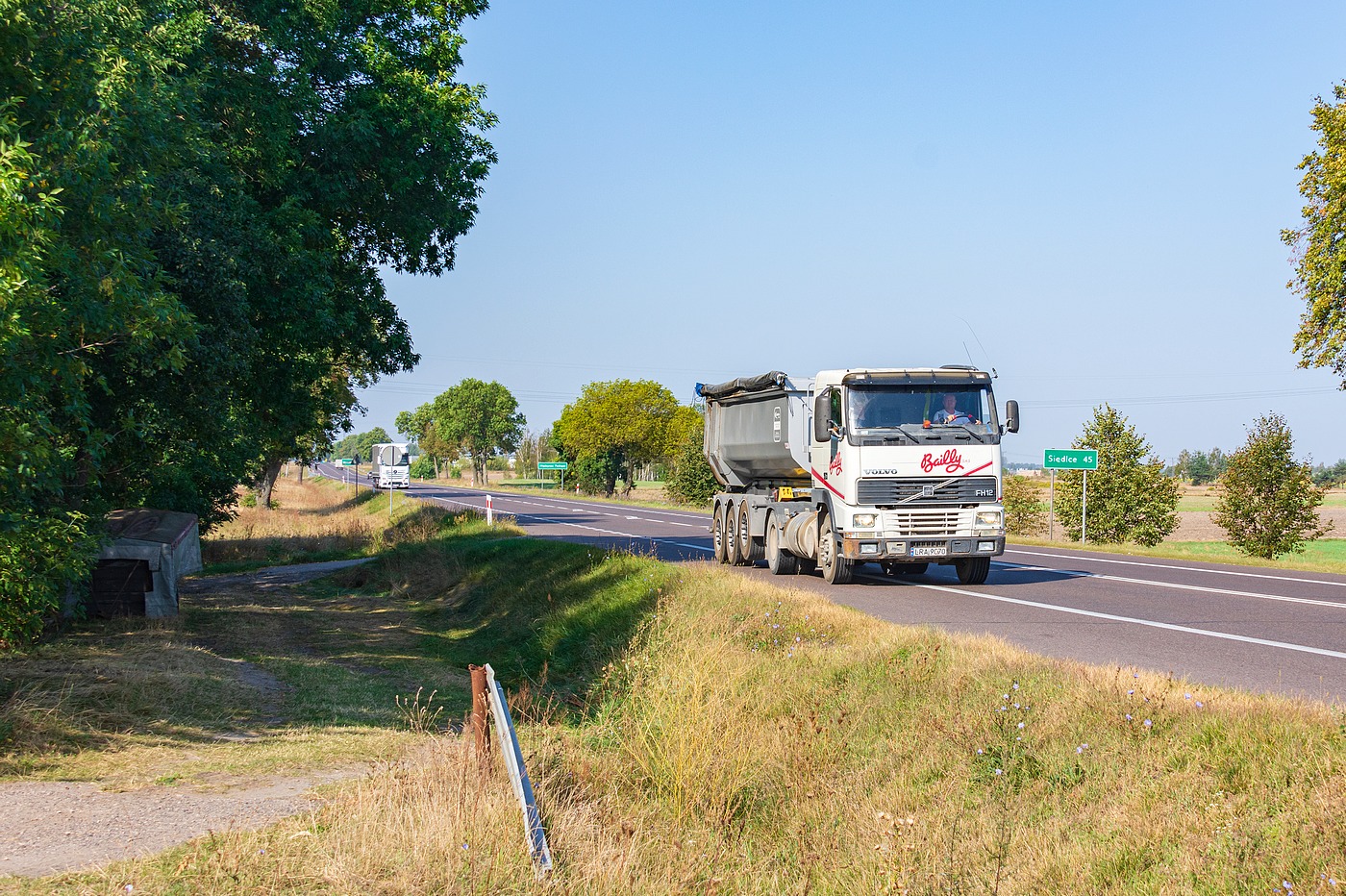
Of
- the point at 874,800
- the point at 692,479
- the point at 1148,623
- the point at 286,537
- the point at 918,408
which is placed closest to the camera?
the point at 874,800

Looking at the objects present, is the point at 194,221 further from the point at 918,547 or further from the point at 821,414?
the point at 918,547

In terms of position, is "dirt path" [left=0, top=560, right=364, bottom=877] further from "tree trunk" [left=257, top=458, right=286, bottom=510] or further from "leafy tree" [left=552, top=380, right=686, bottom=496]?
"leafy tree" [left=552, top=380, right=686, bottom=496]

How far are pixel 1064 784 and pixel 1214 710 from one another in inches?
47.7

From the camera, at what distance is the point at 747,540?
20.2 m

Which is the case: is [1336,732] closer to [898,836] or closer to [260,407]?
[898,836]

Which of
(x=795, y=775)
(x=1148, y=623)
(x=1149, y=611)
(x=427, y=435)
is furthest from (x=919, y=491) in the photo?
(x=427, y=435)

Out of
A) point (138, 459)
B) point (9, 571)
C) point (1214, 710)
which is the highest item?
point (138, 459)

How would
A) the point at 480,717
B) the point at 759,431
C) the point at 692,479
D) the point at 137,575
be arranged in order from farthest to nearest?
the point at 692,479 < the point at 759,431 < the point at 137,575 < the point at 480,717

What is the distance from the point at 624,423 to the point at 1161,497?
4066 cm

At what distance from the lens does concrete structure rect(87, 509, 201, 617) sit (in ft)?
46.6

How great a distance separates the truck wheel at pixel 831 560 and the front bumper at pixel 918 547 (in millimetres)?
663

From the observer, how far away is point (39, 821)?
18.8 ft

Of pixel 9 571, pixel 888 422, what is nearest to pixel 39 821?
pixel 9 571

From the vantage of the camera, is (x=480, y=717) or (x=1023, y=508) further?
(x=1023, y=508)
